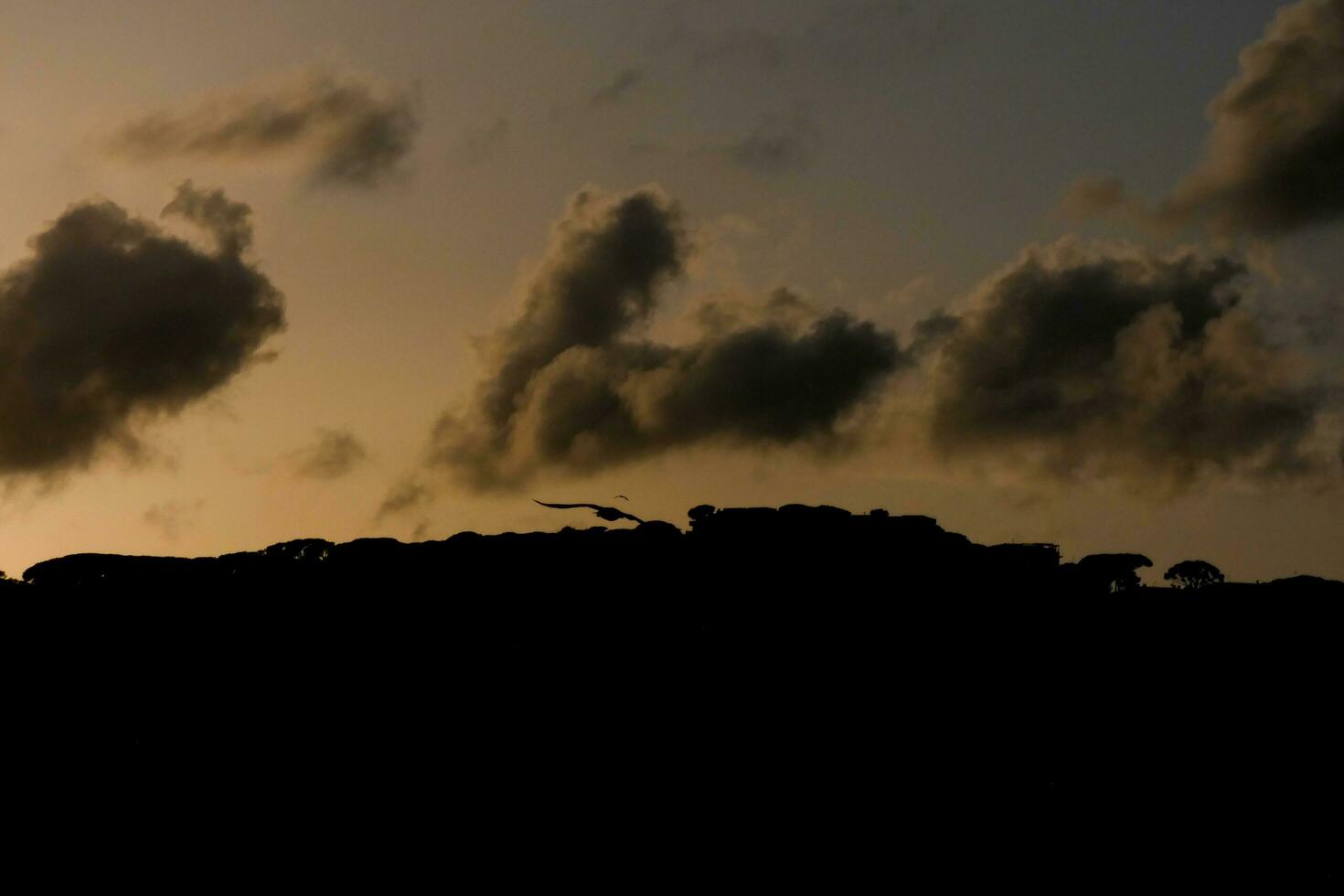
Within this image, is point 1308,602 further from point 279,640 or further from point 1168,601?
point 279,640

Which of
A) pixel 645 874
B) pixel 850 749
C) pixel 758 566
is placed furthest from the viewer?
pixel 758 566

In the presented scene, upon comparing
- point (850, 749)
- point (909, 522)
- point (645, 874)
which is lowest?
point (645, 874)

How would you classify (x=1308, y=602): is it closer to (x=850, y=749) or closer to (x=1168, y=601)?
(x=1168, y=601)

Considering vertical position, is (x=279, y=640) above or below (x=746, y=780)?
above

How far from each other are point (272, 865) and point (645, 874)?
7985 mm

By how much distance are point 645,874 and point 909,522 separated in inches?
423

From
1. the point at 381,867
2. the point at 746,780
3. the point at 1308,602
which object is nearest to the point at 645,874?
the point at 746,780

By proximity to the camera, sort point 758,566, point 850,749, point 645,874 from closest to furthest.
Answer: point 645,874 < point 850,749 < point 758,566

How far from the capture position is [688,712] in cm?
3753

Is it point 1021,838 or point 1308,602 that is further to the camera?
point 1308,602

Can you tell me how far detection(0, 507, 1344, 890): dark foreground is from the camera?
34781 millimetres

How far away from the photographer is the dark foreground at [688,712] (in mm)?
34781

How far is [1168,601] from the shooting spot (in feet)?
125

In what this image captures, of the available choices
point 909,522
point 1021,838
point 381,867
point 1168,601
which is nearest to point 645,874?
point 381,867
